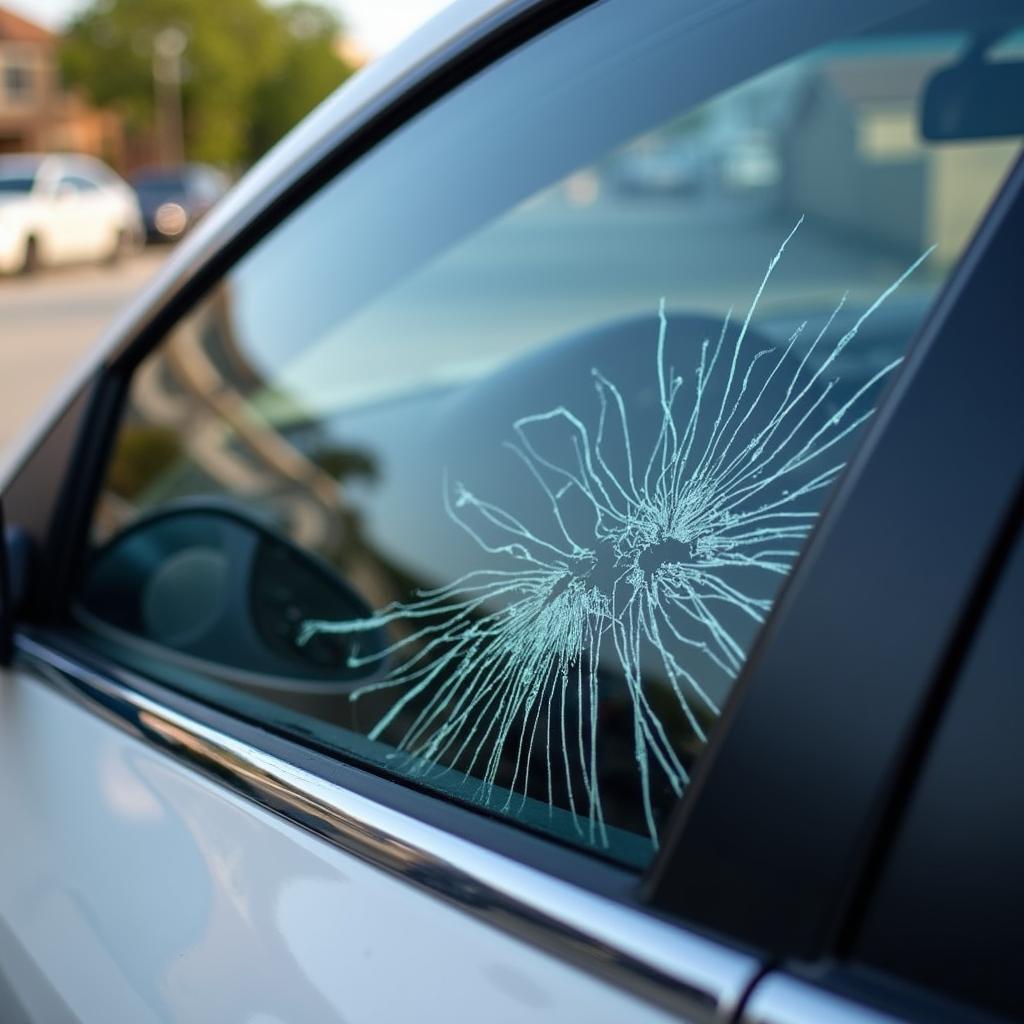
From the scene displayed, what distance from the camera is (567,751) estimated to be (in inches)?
40.0

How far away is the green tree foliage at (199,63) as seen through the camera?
44.5m

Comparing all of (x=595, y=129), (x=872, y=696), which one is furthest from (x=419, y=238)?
(x=872, y=696)

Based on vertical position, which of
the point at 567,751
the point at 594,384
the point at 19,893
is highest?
the point at 594,384

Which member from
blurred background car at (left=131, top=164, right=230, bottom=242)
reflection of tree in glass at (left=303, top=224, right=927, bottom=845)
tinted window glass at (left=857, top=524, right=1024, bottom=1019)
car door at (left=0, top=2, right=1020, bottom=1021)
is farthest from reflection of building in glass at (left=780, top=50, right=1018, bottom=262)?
blurred background car at (left=131, top=164, right=230, bottom=242)

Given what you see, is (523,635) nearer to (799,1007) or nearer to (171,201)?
(799,1007)

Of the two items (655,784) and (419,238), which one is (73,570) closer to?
(419,238)

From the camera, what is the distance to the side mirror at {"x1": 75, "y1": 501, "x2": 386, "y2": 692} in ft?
5.04

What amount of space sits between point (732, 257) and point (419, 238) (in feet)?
35.4

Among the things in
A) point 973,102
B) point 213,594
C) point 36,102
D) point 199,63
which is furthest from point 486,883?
point 36,102

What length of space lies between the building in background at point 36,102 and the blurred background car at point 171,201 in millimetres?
21174

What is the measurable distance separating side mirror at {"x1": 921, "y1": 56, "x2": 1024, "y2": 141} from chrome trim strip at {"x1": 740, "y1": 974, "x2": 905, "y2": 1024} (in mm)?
1267

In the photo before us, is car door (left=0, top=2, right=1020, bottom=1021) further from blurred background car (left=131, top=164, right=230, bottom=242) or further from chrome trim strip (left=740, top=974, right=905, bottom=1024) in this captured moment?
blurred background car (left=131, top=164, right=230, bottom=242)

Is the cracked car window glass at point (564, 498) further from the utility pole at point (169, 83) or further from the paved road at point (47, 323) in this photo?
the utility pole at point (169, 83)

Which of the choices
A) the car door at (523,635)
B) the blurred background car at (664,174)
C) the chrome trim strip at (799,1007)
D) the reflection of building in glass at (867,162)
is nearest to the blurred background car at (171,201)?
the blurred background car at (664,174)
